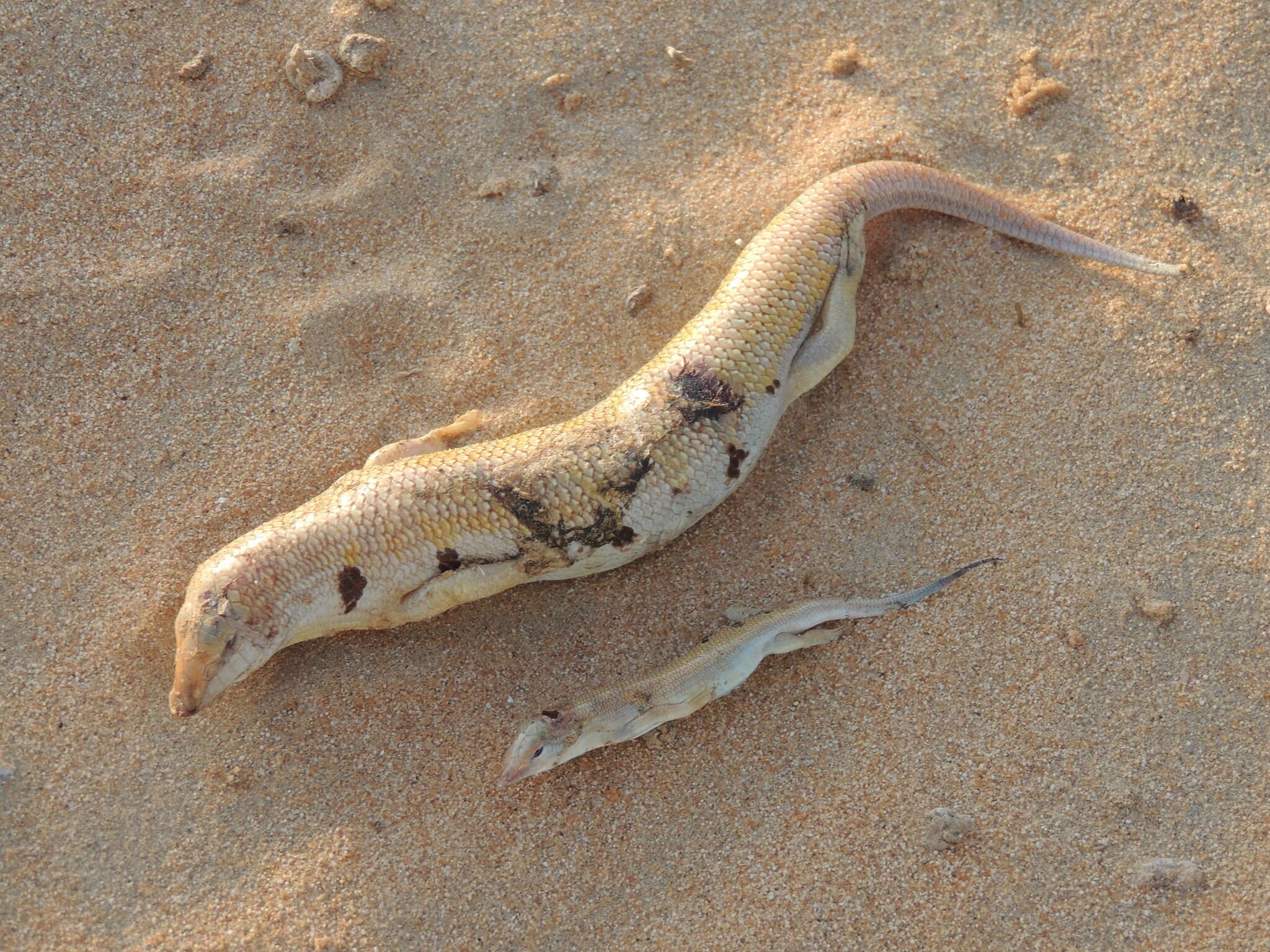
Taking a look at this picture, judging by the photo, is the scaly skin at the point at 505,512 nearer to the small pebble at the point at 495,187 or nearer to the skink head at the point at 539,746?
the skink head at the point at 539,746

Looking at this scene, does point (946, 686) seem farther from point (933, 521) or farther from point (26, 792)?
point (26, 792)

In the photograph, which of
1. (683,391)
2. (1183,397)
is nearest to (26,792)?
(683,391)

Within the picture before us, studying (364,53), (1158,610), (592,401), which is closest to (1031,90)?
(1158,610)

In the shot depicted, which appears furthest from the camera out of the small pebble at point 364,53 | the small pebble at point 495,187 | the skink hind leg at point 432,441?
the small pebble at point 364,53

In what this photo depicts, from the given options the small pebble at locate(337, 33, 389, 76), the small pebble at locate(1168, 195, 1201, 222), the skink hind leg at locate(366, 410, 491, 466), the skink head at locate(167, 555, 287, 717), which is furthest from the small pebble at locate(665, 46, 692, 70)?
the skink head at locate(167, 555, 287, 717)

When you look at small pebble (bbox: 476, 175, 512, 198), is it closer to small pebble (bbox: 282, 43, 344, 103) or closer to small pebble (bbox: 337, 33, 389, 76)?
small pebble (bbox: 337, 33, 389, 76)

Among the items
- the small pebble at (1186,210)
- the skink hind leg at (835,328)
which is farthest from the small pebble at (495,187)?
the small pebble at (1186,210)

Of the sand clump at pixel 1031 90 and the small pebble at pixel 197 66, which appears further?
the small pebble at pixel 197 66
